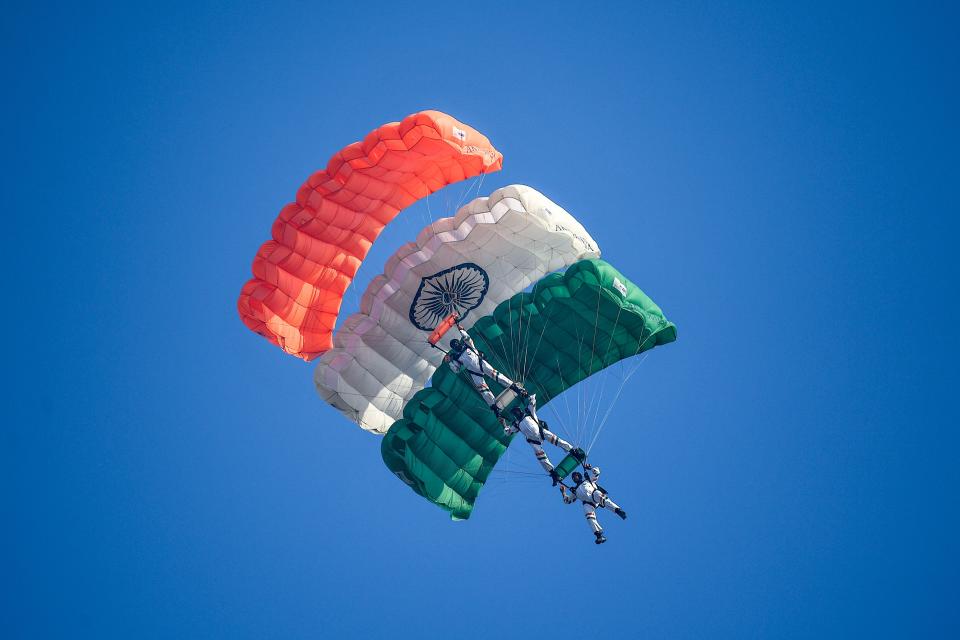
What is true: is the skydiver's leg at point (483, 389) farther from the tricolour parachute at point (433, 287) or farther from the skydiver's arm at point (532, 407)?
the tricolour parachute at point (433, 287)

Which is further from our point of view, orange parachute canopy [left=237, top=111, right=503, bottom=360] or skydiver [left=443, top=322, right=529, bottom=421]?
orange parachute canopy [left=237, top=111, right=503, bottom=360]

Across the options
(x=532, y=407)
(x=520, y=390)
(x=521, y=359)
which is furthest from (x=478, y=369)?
(x=521, y=359)

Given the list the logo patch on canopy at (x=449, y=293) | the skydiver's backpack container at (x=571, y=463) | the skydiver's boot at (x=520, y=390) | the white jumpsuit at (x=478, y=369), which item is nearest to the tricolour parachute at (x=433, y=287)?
the logo patch on canopy at (x=449, y=293)

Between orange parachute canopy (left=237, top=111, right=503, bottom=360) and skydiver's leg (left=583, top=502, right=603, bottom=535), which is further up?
orange parachute canopy (left=237, top=111, right=503, bottom=360)

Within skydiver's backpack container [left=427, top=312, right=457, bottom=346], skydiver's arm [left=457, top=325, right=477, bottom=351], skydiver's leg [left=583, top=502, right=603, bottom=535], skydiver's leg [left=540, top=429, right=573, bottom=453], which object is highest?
skydiver's backpack container [left=427, top=312, right=457, bottom=346]

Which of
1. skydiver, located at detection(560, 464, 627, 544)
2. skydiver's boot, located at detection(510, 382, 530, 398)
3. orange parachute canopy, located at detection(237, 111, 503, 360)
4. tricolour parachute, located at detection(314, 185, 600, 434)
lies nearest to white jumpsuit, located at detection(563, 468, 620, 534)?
skydiver, located at detection(560, 464, 627, 544)

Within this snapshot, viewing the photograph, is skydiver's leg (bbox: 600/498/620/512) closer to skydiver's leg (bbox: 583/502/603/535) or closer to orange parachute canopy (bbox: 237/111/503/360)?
skydiver's leg (bbox: 583/502/603/535)

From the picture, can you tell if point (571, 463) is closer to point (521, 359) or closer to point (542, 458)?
point (542, 458)
